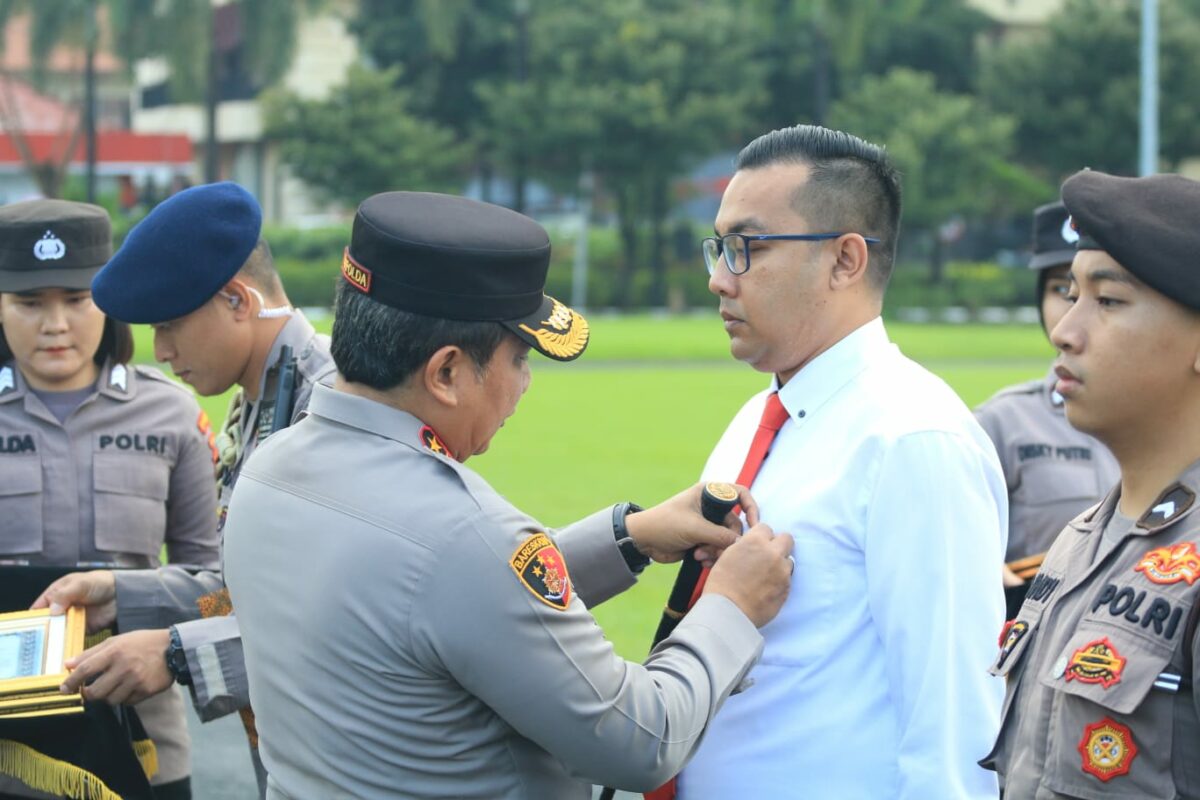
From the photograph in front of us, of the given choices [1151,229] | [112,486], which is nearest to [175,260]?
[112,486]

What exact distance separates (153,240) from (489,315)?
1144 mm

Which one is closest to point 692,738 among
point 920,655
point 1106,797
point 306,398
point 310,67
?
point 920,655

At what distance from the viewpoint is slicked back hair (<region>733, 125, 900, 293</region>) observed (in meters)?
2.72

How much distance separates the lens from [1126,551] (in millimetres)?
2227

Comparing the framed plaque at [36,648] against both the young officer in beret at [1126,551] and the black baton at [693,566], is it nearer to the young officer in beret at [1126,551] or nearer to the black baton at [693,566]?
the black baton at [693,566]

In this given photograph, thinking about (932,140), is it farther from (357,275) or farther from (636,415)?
(357,275)

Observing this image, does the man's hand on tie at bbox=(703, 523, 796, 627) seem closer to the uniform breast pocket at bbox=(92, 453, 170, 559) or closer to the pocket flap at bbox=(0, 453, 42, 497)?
the uniform breast pocket at bbox=(92, 453, 170, 559)

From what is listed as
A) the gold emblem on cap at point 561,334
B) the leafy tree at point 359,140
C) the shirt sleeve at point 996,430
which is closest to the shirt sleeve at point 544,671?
the gold emblem on cap at point 561,334

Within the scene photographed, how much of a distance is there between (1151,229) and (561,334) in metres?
0.91

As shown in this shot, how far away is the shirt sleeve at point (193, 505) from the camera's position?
13.7 ft

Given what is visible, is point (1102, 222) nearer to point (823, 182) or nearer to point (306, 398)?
point (823, 182)

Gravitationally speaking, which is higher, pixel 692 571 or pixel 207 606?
pixel 692 571

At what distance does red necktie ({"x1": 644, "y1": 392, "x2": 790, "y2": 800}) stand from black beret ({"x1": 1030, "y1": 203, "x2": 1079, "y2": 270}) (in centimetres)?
199

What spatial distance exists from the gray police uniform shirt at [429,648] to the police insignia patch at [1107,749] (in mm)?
538
